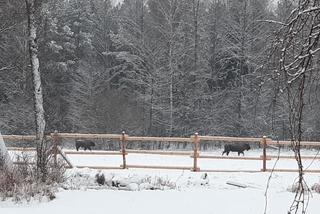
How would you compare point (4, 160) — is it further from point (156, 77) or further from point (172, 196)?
point (156, 77)

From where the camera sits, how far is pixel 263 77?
2.57 meters

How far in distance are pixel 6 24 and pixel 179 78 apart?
2330 cm

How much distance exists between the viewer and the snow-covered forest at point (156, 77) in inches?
1459

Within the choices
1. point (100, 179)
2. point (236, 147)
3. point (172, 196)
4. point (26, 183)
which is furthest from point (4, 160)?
point (236, 147)

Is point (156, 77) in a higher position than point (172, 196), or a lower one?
higher

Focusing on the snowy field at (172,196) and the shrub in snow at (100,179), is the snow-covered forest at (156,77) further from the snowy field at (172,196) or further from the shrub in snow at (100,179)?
the shrub in snow at (100,179)

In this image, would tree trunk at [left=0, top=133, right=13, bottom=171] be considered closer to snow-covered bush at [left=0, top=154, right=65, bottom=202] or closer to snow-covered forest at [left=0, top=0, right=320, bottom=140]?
snow-covered bush at [left=0, top=154, right=65, bottom=202]

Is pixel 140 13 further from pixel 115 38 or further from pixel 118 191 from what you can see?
pixel 118 191

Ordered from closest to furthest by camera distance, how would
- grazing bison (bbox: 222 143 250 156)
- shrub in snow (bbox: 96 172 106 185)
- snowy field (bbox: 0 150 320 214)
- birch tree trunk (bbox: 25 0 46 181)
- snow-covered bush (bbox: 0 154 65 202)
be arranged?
snowy field (bbox: 0 150 320 214)
snow-covered bush (bbox: 0 154 65 202)
shrub in snow (bbox: 96 172 106 185)
birch tree trunk (bbox: 25 0 46 181)
grazing bison (bbox: 222 143 250 156)

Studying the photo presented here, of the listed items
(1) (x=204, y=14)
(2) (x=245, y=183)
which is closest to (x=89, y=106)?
(1) (x=204, y=14)

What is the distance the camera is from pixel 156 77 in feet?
124

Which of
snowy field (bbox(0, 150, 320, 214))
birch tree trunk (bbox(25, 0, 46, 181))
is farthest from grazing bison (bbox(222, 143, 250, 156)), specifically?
birch tree trunk (bbox(25, 0, 46, 181))

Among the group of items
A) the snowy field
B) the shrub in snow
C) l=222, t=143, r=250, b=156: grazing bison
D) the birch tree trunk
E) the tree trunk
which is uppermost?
the birch tree trunk

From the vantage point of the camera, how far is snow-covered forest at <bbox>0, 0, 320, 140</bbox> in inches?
1459
